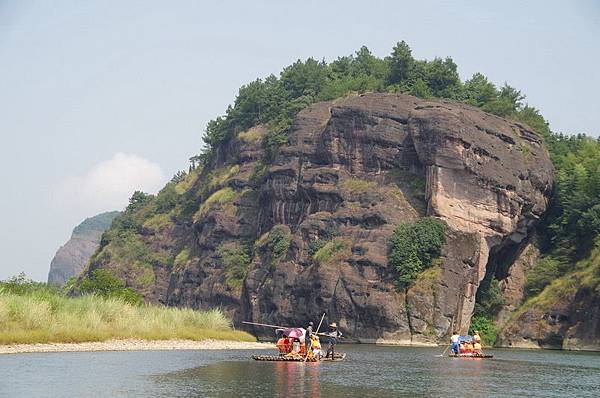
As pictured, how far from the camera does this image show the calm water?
48000 mm

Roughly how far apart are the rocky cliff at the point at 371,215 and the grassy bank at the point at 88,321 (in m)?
14.8

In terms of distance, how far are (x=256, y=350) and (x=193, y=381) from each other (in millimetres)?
34328

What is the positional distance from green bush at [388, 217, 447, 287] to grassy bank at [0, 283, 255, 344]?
62.3ft

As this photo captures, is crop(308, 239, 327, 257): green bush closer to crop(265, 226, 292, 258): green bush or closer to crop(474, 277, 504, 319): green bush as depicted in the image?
crop(265, 226, 292, 258): green bush

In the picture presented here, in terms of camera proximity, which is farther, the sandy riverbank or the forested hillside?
the forested hillside

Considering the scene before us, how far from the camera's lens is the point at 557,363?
7506 cm

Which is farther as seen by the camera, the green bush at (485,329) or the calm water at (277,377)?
the green bush at (485,329)

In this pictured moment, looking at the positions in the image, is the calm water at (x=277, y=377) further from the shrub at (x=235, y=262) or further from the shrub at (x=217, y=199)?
the shrub at (x=217, y=199)

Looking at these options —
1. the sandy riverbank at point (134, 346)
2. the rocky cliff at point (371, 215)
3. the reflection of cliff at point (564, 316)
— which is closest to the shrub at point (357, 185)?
the rocky cliff at point (371, 215)

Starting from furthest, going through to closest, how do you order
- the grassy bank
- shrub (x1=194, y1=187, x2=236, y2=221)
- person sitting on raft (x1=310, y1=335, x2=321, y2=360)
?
shrub (x1=194, y1=187, x2=236, y2=221), the grassy bank, person sitting on raft (x1=310, y1=335, x2=321, y2=360)

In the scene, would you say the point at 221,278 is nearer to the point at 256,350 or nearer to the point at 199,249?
the point at 199,249

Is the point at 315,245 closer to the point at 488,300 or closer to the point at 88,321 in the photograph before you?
the point at 488,300

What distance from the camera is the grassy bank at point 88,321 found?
2916 inches

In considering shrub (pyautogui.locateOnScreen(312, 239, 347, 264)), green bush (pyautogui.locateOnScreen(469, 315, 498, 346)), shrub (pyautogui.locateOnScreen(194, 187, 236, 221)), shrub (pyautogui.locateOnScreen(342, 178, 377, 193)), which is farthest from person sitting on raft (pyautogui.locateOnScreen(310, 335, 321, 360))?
shrub (pyautogui.locateOnScreen(194, 187, 236, 221))
